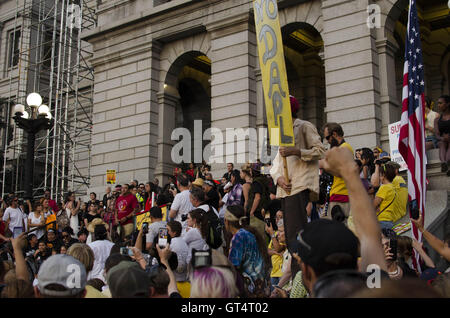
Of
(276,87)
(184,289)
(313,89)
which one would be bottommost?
(184,289)

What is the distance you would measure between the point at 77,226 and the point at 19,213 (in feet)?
6.60

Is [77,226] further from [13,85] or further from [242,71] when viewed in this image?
[13,85]

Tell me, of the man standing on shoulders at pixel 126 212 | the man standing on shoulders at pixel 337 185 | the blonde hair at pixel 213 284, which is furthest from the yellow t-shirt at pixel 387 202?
the man standing on shoulders at pixel 126 212

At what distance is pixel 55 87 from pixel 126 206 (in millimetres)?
18510

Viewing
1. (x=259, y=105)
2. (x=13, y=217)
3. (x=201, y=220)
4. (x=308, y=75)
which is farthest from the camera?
(x=308, y=75)

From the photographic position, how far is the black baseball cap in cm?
252

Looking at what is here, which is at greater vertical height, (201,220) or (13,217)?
(13,217)

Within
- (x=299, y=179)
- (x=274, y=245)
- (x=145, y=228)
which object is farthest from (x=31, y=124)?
(x=299, y=179)

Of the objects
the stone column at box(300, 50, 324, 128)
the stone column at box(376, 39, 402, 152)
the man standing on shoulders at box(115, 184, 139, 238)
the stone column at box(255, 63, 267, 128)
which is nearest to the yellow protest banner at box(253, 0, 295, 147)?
the man standing on shoulders at box(115, 184, 139, 238)

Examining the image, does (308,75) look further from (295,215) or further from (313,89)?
(295,215)

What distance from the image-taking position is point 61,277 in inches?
136

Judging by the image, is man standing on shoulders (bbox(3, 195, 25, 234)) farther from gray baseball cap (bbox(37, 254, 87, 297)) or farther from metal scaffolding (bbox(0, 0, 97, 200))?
gray baseball cap (bbox(37, 254, 87, 297))

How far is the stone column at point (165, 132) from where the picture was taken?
19.9 metres
